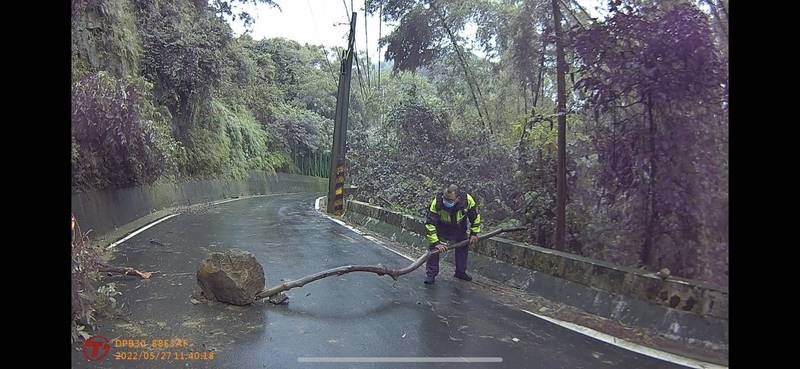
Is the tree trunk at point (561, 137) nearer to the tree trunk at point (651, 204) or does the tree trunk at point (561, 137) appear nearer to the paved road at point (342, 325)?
the tree trunk at point (651, 204)

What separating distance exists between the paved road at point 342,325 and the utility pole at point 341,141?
10043mm

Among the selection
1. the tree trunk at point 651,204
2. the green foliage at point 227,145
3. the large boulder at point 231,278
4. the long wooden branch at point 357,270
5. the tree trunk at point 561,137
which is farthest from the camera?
the green foliage at point 227,145

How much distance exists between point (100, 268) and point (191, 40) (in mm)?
14766

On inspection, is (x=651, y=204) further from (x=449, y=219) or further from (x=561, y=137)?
(x=449, y=219)

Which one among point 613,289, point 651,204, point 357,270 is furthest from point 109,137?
point 651,204

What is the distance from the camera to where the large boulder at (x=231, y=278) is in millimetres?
6223

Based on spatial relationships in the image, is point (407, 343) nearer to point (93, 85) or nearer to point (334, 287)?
point (334, 287)

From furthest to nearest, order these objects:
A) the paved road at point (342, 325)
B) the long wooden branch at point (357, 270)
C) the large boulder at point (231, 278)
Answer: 1. the long wooden branch at point (357, 270)
2. the large boulder at point (231, 278)
3. the paved road at point (342, 325)

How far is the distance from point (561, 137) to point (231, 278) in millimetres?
4818

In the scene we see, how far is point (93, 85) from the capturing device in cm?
1136

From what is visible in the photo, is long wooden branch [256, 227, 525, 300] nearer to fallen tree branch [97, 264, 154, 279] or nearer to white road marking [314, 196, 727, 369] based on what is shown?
white road marking [314, 196, 727, 369]

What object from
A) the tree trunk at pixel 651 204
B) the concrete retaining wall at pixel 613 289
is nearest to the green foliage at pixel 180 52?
the concrete retaining wall at pixel 613 289

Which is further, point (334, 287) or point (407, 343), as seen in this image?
point (334, 287)
